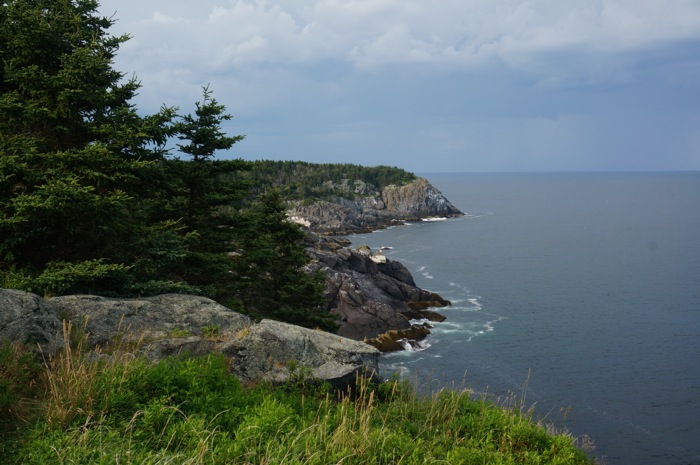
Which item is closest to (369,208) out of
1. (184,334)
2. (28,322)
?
(184,334)

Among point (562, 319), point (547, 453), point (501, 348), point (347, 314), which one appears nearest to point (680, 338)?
point (562, 319)

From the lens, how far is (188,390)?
6.62m

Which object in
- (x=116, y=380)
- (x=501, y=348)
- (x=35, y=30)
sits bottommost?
(x=501, y=348)

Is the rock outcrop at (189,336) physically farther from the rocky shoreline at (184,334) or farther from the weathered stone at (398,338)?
the weathered stone at (398,338)

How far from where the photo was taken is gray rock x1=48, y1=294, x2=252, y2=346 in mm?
9797

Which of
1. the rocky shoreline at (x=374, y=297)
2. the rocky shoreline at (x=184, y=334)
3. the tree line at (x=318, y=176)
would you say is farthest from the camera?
the tree line at (x=318, y=176)

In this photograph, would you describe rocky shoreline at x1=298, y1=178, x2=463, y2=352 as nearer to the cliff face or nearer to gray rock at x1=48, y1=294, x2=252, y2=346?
gray rock at x1=48, y1=294, x2=252, y2=346

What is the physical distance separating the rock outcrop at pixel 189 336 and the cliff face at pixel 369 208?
A: 345 feet

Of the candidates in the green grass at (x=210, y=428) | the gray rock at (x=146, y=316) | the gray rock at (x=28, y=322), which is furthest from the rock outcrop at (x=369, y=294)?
the green grass at (x=210, y=428)

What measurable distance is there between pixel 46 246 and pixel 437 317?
136ft

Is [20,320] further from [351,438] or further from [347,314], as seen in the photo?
[347,314]

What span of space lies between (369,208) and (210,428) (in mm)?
138813

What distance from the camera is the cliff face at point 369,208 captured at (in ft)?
405

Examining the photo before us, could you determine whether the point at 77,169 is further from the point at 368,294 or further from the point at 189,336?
the point at 368,294
